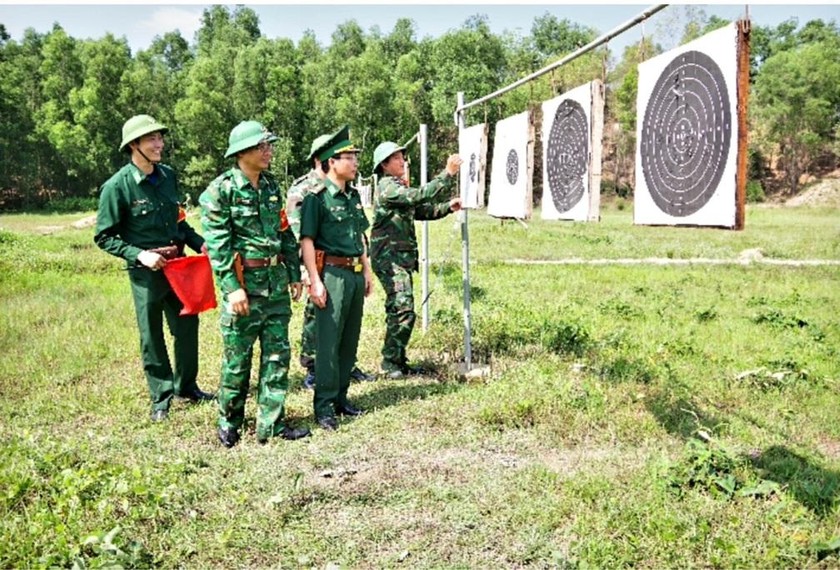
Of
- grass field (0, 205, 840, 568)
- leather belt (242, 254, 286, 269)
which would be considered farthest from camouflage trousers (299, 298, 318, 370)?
leather belt (242, 254, 286, 269)

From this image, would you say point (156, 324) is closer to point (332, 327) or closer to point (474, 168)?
point (332, 327)

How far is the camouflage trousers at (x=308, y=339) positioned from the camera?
5902 millimetres

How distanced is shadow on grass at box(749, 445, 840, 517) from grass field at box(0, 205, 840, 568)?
2 cm

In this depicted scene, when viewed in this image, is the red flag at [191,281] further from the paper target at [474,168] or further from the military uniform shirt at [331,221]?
the paper target at [474,168]

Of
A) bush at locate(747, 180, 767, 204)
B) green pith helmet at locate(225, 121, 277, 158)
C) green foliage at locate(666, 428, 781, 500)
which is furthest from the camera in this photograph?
Result: bush at locate(747, 180, 767, 204)

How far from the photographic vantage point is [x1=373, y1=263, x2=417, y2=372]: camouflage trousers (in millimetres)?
5930

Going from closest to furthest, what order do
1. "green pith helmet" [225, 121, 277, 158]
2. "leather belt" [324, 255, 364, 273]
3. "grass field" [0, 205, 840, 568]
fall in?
"grass field" [0, 205, 840, 568], "green pith helmet" [225, 121, 277, 158], "leather belt" [324, 255, 364, 273]

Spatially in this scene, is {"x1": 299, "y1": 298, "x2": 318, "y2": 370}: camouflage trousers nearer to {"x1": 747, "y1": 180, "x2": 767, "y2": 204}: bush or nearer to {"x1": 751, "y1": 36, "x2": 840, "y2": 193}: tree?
{"x1": 747, "y1": 180, "x2": 767, "y2": 204}: bush

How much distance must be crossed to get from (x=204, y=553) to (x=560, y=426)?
257cm

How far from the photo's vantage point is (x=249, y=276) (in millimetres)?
4410

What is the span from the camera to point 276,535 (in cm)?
322

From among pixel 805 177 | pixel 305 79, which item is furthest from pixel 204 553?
pixel 805 177

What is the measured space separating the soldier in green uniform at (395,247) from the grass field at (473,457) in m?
0.37

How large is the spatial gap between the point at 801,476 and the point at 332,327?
326 cm
